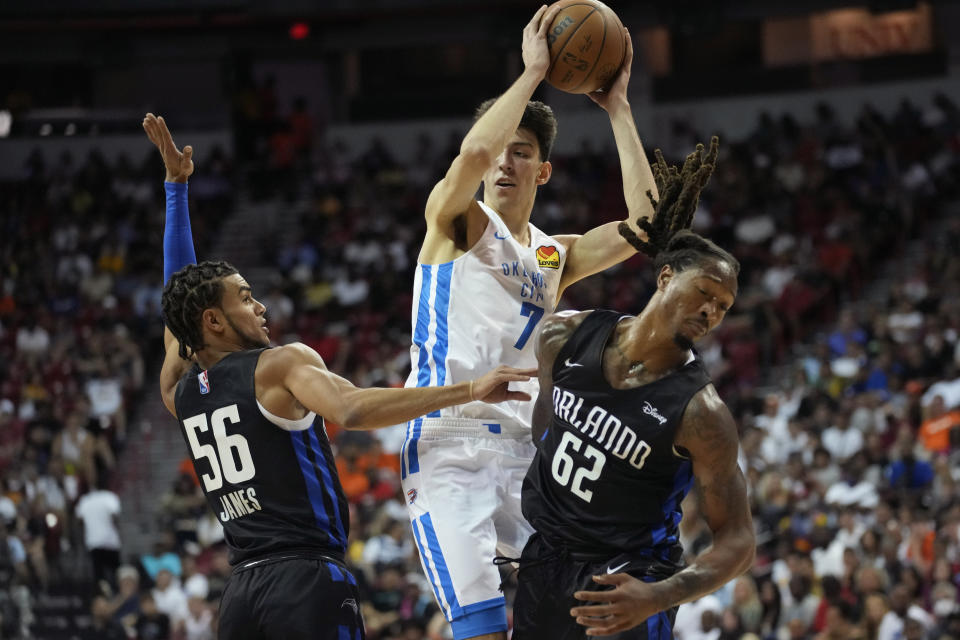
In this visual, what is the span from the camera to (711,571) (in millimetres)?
4047

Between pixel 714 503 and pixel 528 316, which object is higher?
pixel 528 316

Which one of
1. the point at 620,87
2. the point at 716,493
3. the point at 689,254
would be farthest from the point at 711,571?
the point at 620,87

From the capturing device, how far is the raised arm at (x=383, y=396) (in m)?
4.24

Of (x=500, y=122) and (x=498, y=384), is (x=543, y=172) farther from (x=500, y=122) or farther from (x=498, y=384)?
(x=498, y=384)

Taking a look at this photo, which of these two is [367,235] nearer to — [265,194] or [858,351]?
[265,194]

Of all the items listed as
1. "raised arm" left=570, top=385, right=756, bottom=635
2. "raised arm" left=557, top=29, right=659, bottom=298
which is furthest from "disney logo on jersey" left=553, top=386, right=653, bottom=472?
"raised arm" left=557, top=29, right=659, bottom=298

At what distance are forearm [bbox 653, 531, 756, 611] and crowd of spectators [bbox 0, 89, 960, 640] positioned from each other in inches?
227

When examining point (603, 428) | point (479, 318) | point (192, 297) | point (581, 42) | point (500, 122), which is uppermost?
point (581, 42)

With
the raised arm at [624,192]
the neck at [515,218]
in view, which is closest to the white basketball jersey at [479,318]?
the neck at [515,218]

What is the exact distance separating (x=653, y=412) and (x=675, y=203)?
83cm

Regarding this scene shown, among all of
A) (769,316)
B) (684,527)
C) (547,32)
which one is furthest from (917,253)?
(547,32)

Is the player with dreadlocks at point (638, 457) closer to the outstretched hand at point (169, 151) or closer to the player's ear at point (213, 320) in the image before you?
the player's ear at point (213, 320)

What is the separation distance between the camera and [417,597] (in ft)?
38.8

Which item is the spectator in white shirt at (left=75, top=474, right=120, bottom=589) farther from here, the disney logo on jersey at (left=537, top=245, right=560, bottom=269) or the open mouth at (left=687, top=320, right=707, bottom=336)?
the open mouth at (left=687, top=320, right=707, bottom=336)
